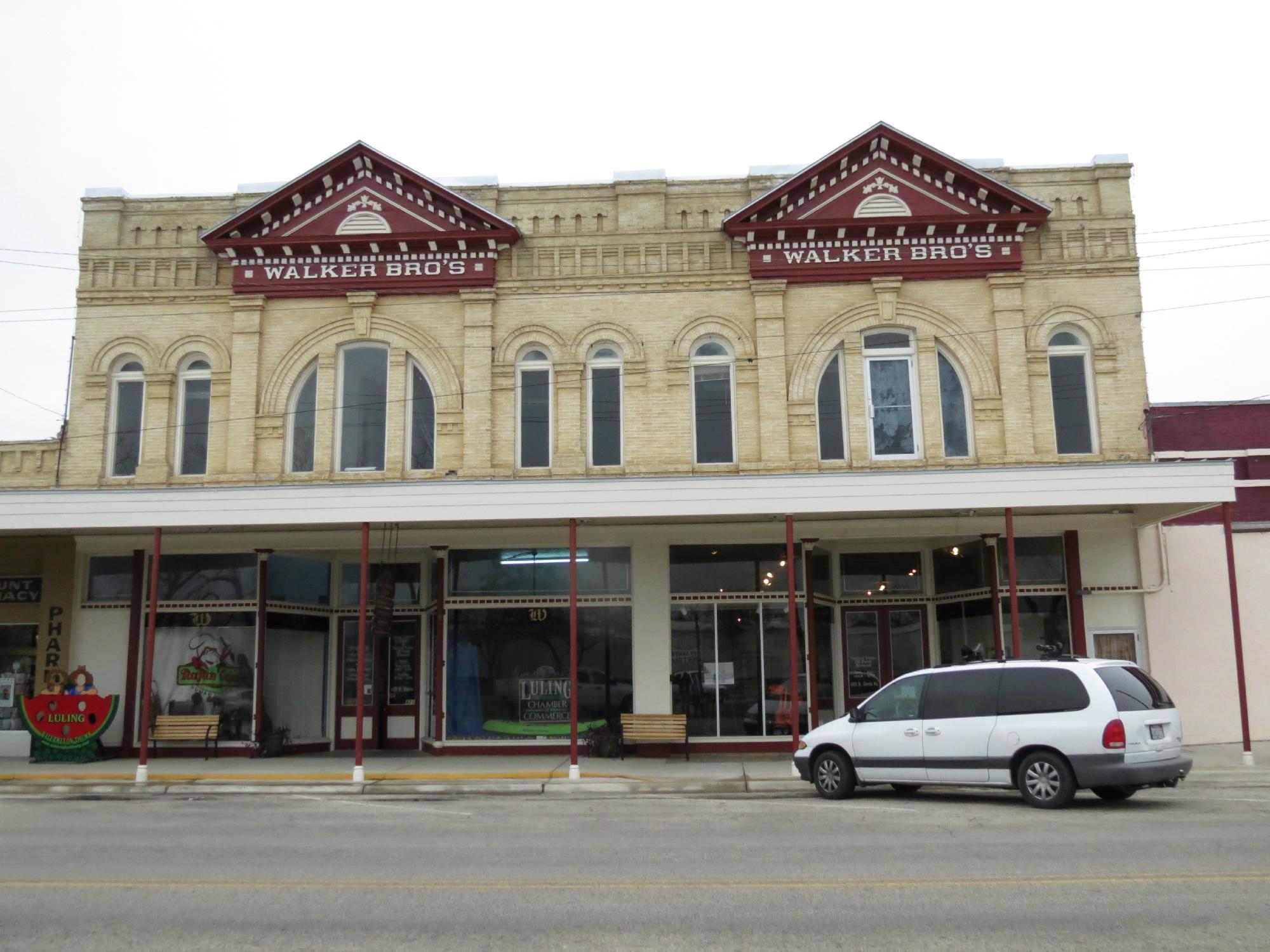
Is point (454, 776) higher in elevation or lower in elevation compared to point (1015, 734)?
lower

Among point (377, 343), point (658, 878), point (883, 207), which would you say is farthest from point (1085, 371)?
point (658, 878)

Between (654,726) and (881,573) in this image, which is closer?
(654,726)

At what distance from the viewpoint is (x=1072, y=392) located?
65.6ft

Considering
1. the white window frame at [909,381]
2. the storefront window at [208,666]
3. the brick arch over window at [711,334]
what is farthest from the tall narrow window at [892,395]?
the storefront window at [208,666]

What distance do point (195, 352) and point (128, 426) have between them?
1756mm

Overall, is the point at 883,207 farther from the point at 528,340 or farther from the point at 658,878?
the point at 658,878

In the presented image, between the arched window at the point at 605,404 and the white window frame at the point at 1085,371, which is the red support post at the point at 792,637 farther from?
the white window frame at the point at 1085,371

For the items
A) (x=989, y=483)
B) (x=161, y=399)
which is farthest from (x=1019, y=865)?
(x=161, y=399)

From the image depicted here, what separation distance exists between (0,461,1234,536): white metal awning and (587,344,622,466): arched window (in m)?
3.33

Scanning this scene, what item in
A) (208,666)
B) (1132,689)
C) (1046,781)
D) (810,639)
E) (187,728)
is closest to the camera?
(1046,781)

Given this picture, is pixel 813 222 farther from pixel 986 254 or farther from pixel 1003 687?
pixel 1003 687

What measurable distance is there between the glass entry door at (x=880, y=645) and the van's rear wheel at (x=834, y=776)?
628 centimetres

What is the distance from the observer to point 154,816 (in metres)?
13.1

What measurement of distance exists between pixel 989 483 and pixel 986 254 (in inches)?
215
